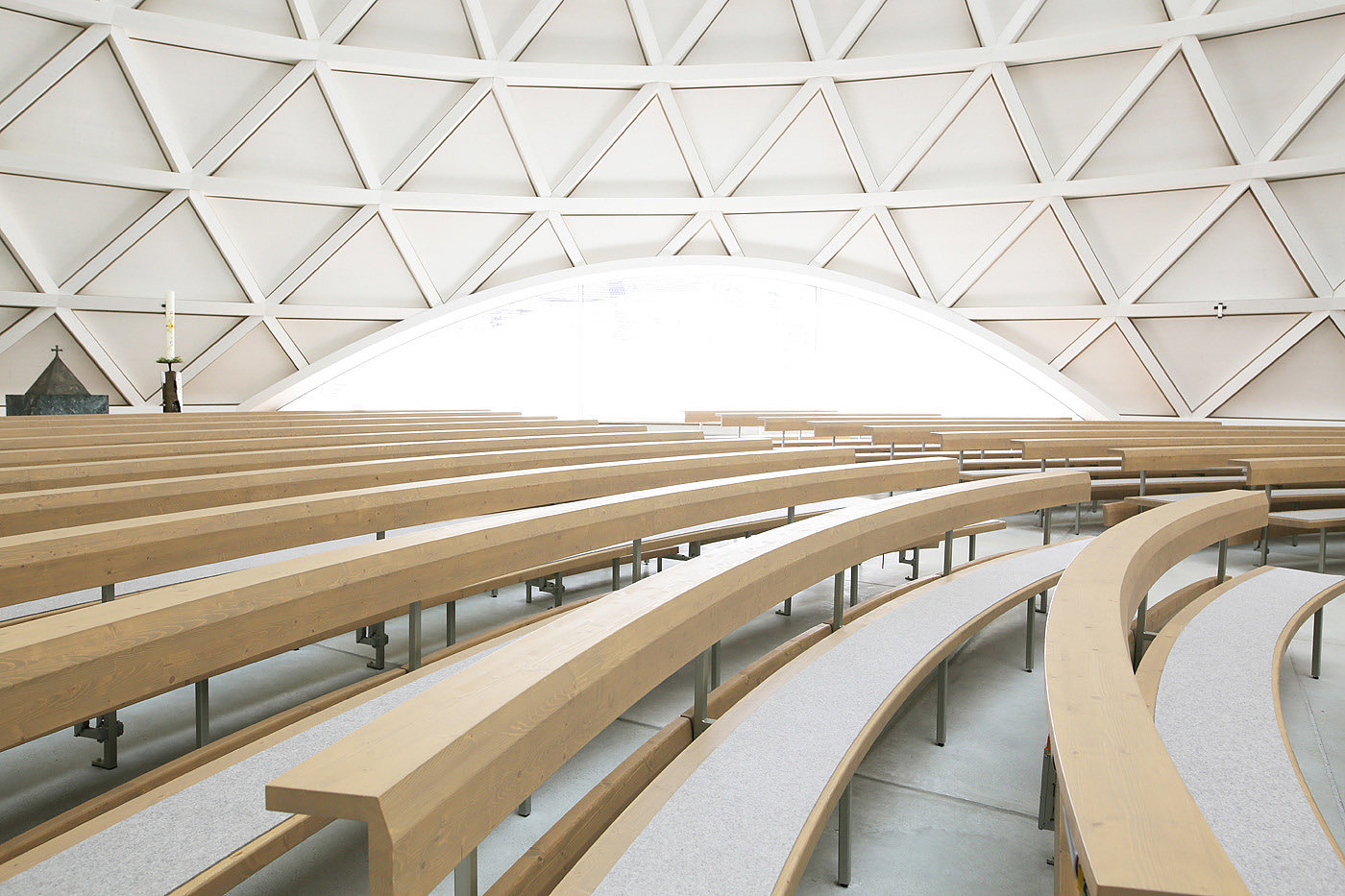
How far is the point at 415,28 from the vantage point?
39.3ft

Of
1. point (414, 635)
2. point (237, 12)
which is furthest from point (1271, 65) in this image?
point (237, 12)

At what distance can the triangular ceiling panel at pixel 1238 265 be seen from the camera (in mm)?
10938

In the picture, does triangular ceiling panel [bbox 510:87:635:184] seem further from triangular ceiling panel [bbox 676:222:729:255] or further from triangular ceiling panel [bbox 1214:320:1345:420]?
triangular ceiling panel [bbox 1214:320:1345:420]

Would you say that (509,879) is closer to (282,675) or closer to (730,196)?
(282,675)

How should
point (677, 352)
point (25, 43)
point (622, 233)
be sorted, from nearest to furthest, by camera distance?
point (25, 43) < point (622, 233) < point (677, 352)

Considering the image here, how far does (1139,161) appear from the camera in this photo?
452 inches

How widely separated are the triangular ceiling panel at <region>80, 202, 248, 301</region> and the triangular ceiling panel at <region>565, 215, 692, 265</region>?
203 inches

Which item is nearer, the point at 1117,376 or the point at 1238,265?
the point at 1238,265

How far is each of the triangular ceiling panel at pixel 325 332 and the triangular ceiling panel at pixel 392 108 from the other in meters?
2.29

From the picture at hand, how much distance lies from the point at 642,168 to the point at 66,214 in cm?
788

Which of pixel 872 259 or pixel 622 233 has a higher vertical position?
pixel 622 233

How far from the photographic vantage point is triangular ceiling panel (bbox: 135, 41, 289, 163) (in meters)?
11.0

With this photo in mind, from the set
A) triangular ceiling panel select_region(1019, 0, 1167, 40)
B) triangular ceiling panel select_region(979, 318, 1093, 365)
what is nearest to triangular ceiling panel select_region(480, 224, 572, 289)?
triangular ceiling panel select_region(979, 318, 1093, 365)

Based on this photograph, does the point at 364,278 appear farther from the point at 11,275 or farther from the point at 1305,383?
the point at 1305,383
